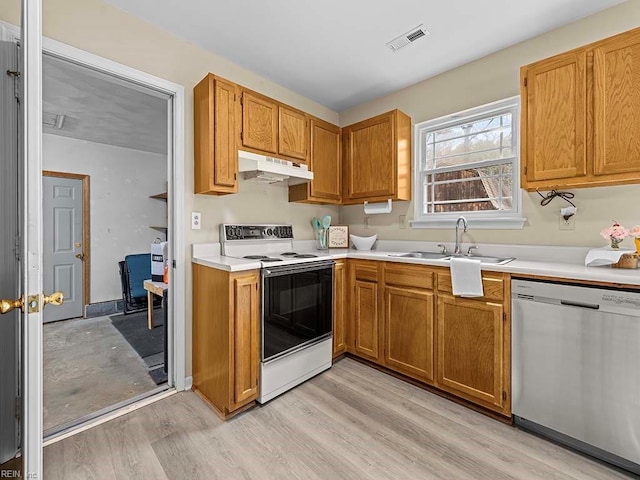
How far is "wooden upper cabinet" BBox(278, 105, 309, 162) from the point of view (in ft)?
8.51

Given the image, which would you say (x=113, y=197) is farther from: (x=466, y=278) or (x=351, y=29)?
(x=466, y=278)

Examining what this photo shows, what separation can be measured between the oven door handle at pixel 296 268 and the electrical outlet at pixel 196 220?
28.1 inches

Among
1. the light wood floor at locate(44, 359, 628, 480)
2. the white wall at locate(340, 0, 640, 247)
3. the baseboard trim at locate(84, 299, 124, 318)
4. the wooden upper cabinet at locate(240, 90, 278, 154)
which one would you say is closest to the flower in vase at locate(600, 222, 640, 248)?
the white wall at locate(340, 0, 640, 247)

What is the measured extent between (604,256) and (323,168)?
2.24 metres

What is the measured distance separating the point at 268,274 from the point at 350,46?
1851 millimetres

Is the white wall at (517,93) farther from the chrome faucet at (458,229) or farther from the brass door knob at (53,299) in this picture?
the brass door knob at (53,299)

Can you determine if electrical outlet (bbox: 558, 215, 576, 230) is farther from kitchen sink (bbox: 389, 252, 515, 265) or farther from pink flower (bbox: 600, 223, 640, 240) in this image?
kitchen sink (bbox: 389, 252, 515, 265)

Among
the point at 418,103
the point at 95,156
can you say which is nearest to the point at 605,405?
the point at 418,103

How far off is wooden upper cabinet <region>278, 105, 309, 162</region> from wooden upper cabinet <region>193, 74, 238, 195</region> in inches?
18.6

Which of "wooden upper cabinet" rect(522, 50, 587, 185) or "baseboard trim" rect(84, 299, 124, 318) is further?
"baseboard trim" rect(84, 299, 124, 318)

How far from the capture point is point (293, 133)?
106 inches

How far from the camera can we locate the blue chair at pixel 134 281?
165 inches

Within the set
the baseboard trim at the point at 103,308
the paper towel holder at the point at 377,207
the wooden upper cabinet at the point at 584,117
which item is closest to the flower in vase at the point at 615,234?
the wooden upper cabinet at the point at 584,117

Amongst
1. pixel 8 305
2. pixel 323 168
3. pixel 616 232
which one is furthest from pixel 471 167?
pixel 8 305
